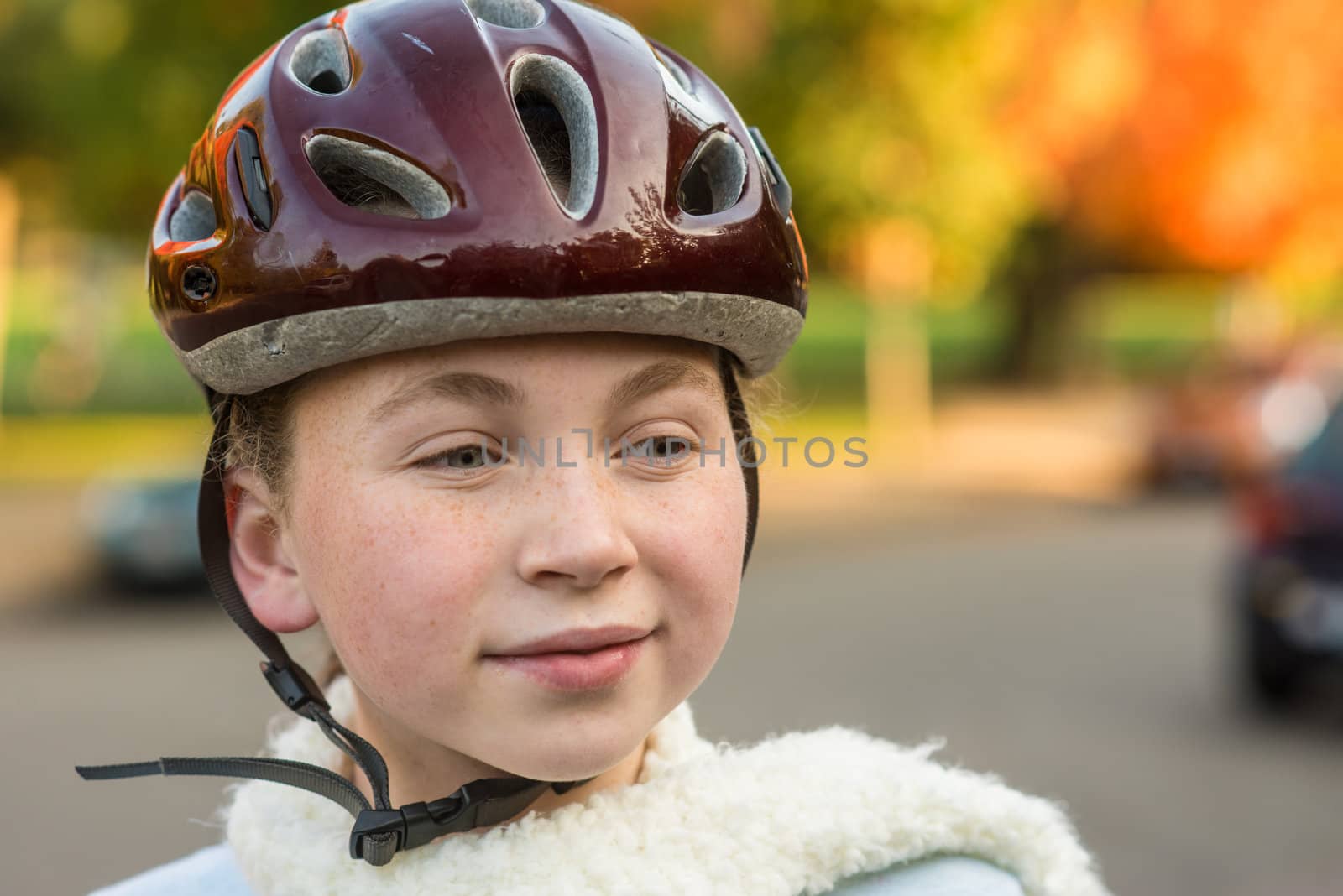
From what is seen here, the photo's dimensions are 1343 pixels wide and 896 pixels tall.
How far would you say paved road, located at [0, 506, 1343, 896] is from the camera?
5.97 meters

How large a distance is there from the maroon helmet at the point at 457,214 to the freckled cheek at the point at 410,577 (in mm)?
169

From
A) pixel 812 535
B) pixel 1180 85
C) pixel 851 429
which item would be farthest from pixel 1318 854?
pixel 1180 85

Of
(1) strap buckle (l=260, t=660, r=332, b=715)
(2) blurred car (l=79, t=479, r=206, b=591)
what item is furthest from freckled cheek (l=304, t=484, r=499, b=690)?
(2) blurred car (l=79, t=479, r=206, b=591)

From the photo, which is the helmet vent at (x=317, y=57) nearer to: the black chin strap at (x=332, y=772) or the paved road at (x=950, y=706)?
the black chin strap at (x=332, y=772)

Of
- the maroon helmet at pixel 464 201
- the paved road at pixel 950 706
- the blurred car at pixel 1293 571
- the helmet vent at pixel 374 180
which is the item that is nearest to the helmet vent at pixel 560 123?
the maroon helmet at pixel 464 201

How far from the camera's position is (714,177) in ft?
5.67

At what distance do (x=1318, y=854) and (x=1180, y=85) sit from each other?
53.4ft

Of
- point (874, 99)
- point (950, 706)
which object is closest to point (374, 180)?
point (950, 706)

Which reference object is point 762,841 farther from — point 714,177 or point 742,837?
point 714,177

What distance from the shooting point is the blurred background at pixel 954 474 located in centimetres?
695

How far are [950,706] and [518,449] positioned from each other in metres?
6.81

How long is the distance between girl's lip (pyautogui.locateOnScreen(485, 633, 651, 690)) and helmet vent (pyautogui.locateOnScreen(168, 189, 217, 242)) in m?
0.70

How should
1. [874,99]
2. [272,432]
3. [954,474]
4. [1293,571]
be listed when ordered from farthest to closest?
[954,474] → [874,99] → [1293,571] → [272,432]

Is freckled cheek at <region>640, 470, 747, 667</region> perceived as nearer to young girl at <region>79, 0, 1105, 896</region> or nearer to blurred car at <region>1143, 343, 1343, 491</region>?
young girl at <region>79, 0, 1105, 896</region>
